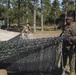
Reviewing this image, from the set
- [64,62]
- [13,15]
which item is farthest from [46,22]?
[64,62]

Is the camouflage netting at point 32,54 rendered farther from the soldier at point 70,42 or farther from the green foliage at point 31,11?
the green foliage at point 31,11

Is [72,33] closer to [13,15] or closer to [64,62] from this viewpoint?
[64,62]

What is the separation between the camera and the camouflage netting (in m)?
Result: 6.81

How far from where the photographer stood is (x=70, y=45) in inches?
282

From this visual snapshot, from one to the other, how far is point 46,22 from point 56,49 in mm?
67752

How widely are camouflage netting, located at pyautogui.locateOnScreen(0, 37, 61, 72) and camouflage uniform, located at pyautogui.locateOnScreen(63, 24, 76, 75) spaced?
0.28 meters

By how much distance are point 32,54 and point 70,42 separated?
832 millimetres

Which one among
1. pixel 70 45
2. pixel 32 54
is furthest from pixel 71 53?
pixel 32 54

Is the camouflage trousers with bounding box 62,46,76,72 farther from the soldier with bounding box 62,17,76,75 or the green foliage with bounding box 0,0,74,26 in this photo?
the green foliage with bounding box 0,0,74,26

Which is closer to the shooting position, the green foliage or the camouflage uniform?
the camouflage uniform

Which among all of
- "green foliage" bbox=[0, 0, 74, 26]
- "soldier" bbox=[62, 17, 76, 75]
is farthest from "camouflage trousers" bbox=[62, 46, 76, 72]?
"green foliage" bbox=[0, 0, 74, 26]

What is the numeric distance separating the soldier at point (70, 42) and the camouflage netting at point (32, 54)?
274mm

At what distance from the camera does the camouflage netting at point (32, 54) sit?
681 centimetres

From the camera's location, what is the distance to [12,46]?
6.85 meters
